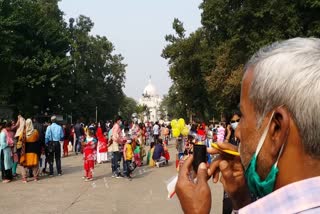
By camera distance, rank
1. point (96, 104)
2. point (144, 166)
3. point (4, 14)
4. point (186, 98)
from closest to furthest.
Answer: point (144, 166), point (4, 14), point (186, 98), point (96, 104)

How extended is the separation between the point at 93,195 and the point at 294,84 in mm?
9649

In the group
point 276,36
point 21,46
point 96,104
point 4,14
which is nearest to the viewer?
point 276,36

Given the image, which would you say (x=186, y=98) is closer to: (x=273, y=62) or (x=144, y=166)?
(x=144, y=166)

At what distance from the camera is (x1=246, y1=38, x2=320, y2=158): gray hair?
1.25 m

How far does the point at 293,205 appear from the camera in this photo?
115cm

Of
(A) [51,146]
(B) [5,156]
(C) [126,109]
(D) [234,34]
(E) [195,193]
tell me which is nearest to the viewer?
(E) [195,193]

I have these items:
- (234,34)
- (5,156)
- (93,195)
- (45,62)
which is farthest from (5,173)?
(45,62)

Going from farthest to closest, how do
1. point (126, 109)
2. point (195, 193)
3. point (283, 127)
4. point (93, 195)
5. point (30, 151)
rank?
1. point (126, 109)
2. point (30, 151)
3. point (93, 195)
4. point (195, 193)
5. point (283, 127)

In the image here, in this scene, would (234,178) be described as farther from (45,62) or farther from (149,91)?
(149,91)

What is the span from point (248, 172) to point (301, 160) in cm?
20

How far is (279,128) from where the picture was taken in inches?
50.3

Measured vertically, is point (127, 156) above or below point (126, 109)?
below

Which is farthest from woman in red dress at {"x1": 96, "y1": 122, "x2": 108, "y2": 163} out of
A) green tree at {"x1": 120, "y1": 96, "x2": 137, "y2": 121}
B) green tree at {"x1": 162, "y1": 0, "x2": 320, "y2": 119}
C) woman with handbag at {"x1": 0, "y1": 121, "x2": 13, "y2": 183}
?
green tree at {"x1": 120, "y1": 96, "x2": 137, "y2": 121}

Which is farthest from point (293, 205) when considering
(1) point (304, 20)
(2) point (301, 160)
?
(1) point (304, 20)
